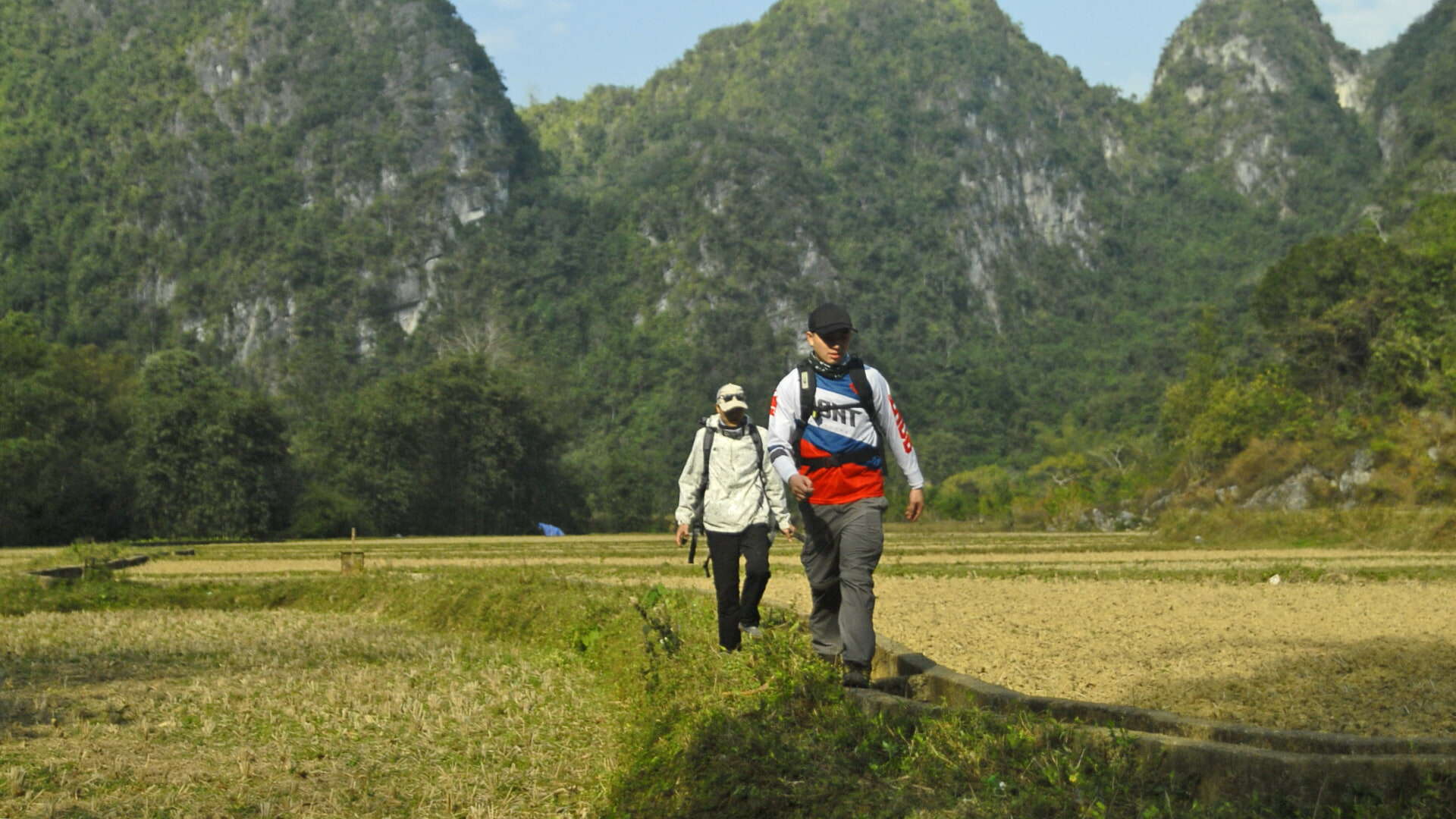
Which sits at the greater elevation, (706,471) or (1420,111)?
(1420,111)

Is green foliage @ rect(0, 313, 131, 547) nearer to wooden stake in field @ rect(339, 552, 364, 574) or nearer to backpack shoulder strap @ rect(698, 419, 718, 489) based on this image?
wooden stake in field @ rect(339, 552, 364, 574)

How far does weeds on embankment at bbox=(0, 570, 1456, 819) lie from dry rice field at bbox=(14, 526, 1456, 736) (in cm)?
183

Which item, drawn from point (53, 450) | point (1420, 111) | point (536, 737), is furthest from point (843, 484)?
point (1420, 111)

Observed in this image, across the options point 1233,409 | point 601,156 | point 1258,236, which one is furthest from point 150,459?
point 601,156

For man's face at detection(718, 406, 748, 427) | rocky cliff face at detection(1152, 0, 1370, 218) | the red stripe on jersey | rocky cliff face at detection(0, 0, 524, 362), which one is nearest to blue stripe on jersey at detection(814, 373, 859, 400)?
the red stripe on jersey

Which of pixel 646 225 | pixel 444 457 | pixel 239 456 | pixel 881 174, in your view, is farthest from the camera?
pixel 881 174

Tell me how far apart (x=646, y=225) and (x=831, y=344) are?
140799 millimetres

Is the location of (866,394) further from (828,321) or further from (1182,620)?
(1182,620)

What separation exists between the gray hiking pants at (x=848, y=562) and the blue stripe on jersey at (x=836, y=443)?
18 centimetres

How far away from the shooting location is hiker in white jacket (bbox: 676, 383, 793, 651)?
814cm

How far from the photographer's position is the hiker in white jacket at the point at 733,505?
8.14m

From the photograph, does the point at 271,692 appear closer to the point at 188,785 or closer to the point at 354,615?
the point at 188,785

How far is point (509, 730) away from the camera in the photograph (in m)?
6.84

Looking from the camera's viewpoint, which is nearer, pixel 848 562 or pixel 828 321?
pixel 848 562
